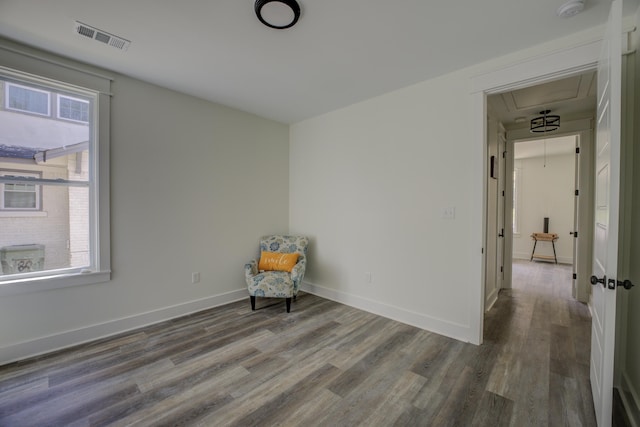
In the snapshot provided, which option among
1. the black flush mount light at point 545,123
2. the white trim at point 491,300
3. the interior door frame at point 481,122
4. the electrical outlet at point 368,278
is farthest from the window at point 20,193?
the black flush mount light at point 545,123

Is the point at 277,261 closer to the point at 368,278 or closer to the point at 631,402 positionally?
the point at 368,278

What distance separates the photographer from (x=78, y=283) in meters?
2.55

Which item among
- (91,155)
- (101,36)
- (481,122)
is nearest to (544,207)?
(481,122)

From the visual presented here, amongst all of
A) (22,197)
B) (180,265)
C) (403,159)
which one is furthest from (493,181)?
(22,197)

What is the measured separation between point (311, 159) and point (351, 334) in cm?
247

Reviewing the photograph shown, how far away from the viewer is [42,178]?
2.45 metres

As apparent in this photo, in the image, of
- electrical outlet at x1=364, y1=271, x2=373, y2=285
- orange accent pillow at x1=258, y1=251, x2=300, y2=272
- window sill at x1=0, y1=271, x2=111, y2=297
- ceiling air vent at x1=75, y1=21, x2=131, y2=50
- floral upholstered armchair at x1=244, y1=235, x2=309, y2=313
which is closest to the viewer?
ceiling air vent at x1=75, y1=21, x2=131, y2=50

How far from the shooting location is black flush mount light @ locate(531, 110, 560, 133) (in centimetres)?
372

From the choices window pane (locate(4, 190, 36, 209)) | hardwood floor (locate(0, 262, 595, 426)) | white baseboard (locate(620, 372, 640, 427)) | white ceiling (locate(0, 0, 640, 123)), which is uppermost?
white ceiling (locate(0, 0, 640, 123))

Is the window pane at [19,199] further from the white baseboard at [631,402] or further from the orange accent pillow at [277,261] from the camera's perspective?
the white baseboard at [631,402]

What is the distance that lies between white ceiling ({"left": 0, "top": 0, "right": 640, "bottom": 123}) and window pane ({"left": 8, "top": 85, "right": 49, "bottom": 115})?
0.40 metres

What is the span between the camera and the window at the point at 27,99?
2.30 m

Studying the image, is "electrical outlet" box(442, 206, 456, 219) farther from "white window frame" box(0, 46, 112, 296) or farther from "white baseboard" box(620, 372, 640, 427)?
"white window frame" box(0, 46, 112, 296)

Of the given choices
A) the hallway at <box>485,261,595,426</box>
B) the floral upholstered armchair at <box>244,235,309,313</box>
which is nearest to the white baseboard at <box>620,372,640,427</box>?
the hallway at <box>485,261,595,426</box>
